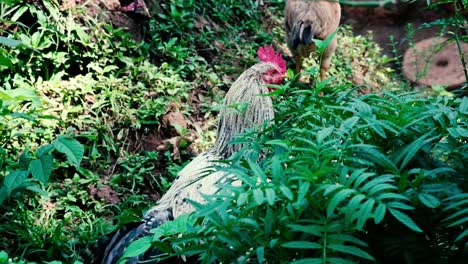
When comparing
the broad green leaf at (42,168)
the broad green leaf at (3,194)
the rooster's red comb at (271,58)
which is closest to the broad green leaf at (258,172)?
the broad green leaf at (42,168)

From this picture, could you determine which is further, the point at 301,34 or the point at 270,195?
the point at 301,34

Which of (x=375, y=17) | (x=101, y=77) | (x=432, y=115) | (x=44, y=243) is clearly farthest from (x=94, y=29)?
(x=375, y=17)

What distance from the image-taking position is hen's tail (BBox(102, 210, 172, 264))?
3.20 meters

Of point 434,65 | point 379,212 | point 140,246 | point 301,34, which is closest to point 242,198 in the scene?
point 379,212

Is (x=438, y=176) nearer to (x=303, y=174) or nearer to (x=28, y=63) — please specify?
(x=303, y=174)

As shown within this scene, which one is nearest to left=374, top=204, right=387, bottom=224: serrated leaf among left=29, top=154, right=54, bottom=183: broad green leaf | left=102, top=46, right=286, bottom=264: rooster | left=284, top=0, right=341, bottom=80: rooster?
left=102, top=46, right=286, bottom=264: rooster

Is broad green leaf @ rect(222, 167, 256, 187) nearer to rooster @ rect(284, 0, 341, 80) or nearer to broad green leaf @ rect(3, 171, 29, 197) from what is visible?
broad green leaf @ rect(3, 171, 29, 197)

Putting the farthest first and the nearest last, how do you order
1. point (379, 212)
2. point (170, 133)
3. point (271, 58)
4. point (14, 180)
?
point (170, 133) < point (271, 58) < point (14, 180) < point (379, 212)

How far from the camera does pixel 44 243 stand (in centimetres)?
376

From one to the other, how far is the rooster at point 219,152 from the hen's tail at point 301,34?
186 centimetres

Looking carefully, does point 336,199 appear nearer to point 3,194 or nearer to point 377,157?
point 377,157

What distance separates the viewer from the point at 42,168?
330 cm

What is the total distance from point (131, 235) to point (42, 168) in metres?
0.63

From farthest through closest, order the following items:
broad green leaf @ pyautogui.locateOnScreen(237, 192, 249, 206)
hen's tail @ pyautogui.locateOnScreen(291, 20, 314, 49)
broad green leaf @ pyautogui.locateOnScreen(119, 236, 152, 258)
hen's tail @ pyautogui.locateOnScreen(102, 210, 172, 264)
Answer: hen's tail @ pyautogui.locateOnScreen(291, 20, 314, 49), hen's tail @ pyautogui.locateOnScreen(102, 210, 172, 264), broad green leaf @ pyautogui.locateOnScreen(119, 236, 152, 258), broad green leaf @ pyautogui.locateOnScreen(237, 192, 249, 206)
